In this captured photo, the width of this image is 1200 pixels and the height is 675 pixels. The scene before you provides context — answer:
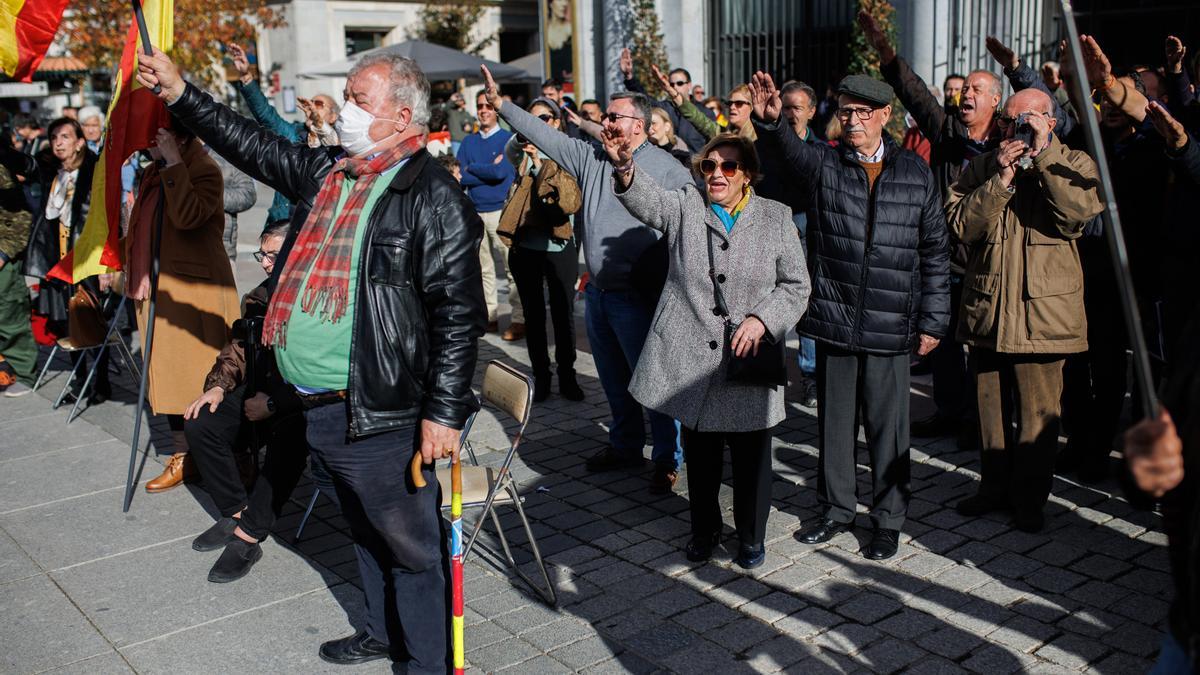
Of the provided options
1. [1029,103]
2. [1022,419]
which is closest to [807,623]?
[1022,419]

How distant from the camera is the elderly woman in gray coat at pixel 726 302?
15.4ft

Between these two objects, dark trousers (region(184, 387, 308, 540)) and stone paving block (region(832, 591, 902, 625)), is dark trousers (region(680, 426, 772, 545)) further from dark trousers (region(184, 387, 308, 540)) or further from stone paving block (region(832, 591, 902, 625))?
dark trousers (region(184, 387, 308, 540))

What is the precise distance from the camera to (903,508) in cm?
498

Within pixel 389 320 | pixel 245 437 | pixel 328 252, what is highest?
pixel 328 252

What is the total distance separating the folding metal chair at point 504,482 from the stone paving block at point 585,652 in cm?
34

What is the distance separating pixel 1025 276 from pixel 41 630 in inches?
170

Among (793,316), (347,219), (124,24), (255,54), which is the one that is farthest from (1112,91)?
(255,54)

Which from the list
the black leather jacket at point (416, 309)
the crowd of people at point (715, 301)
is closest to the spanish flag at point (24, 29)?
the crowd of people at point (715, 301)

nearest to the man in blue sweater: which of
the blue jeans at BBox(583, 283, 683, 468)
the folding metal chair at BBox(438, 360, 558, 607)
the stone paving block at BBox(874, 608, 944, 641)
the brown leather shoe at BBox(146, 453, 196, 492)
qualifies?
the blue jeans at BBox(583, 283, 683, 468)

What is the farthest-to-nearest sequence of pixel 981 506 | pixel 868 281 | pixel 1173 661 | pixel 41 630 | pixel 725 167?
pixel 981 506 < pixel 868 281 < pixel 725 167 < pixel 41 630 < pixel 1173 661

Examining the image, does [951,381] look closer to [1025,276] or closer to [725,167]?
[1025,276]

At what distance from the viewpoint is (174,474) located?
6293 mm

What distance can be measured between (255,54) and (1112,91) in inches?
1289

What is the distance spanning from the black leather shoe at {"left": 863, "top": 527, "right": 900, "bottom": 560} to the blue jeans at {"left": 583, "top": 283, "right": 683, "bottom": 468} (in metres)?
1.24
